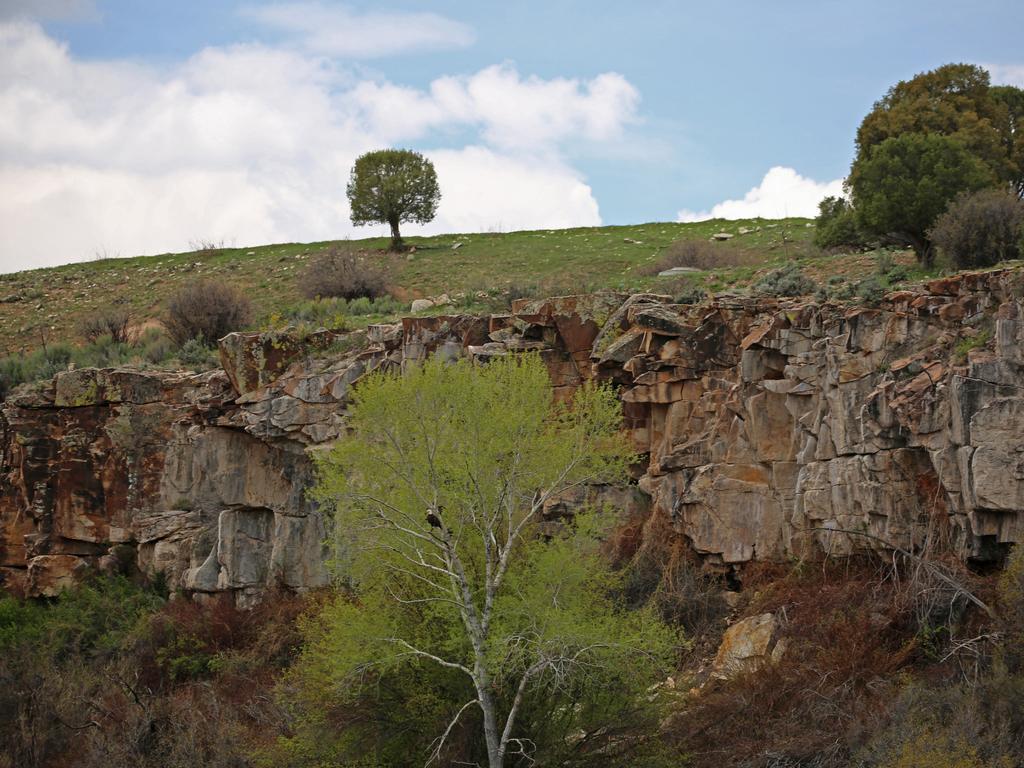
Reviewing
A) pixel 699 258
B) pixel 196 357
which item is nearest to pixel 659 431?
Result: pixel 699 258

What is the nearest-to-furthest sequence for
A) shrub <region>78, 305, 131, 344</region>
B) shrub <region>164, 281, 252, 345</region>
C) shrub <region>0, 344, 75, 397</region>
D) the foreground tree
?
the foreground tree, shrub <region>0, 344, 75, 397</region>, shrub <region>164, 281, 252, 345</region>, shrub <region>78, 305, 131, 344</region>

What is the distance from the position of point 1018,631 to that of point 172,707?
1635cm

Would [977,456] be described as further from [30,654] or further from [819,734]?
[30,654]

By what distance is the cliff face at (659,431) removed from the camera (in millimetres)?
17828

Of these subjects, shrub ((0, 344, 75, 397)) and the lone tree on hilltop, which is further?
the lone tree on hilltop

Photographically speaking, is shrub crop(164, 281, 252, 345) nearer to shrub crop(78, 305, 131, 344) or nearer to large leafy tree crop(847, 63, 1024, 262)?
shrub crop(78, 305, 131, 344)

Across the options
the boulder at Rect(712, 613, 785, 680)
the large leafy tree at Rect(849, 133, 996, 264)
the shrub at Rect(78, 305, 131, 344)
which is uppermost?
the large leafy tree at Rect(849, 133, 996, 264)

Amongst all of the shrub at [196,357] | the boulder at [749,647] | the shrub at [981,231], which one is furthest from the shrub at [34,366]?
the shrub at [981,231]

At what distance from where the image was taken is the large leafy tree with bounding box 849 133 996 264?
2683 cm

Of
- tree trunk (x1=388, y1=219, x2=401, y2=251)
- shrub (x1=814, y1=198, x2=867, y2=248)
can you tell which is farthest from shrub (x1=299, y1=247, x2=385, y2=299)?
shrub (x1=814, y1=198, x2=867, y2=248)

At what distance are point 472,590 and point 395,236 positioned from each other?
115 feet

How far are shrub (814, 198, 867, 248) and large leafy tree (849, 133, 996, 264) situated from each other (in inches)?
56.5

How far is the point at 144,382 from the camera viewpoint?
28.7 m

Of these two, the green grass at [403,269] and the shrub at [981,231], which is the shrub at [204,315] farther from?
the shrub at [981,231]
